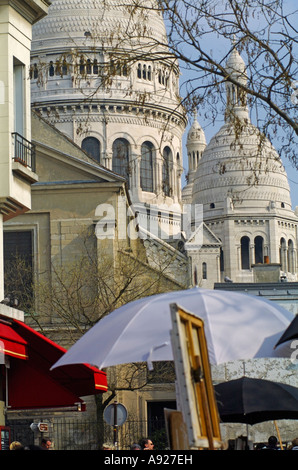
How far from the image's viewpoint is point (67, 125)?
8550 cm

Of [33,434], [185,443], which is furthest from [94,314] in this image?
[185,443]

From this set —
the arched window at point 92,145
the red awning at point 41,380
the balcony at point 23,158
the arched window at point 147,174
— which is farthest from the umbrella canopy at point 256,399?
the arched window at point 92,145

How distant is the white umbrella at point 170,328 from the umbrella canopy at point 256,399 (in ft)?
13.5

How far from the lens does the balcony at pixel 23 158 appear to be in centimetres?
1664

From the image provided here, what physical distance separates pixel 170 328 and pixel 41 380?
223 inches

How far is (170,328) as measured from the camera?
9008mm

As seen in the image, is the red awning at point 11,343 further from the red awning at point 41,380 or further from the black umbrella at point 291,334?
the black umbrella at point 291,334

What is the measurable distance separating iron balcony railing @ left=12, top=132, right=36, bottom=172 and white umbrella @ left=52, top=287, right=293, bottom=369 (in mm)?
7088

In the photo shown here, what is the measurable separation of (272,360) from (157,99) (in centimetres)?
5021

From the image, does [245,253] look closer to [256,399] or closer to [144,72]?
[144,72]

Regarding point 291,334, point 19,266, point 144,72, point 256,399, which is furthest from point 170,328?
point 144,72

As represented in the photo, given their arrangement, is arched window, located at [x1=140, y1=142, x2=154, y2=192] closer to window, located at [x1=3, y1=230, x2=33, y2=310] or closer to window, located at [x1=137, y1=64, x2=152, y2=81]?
window, located at [x1=137, y1=64, x2=152, y2=81]

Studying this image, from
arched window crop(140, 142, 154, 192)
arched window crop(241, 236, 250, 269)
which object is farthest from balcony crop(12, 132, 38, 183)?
arched window crop(241, 236, 250, 269)

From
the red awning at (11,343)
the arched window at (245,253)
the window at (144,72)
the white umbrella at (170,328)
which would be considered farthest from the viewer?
the arched window at (245,253)
